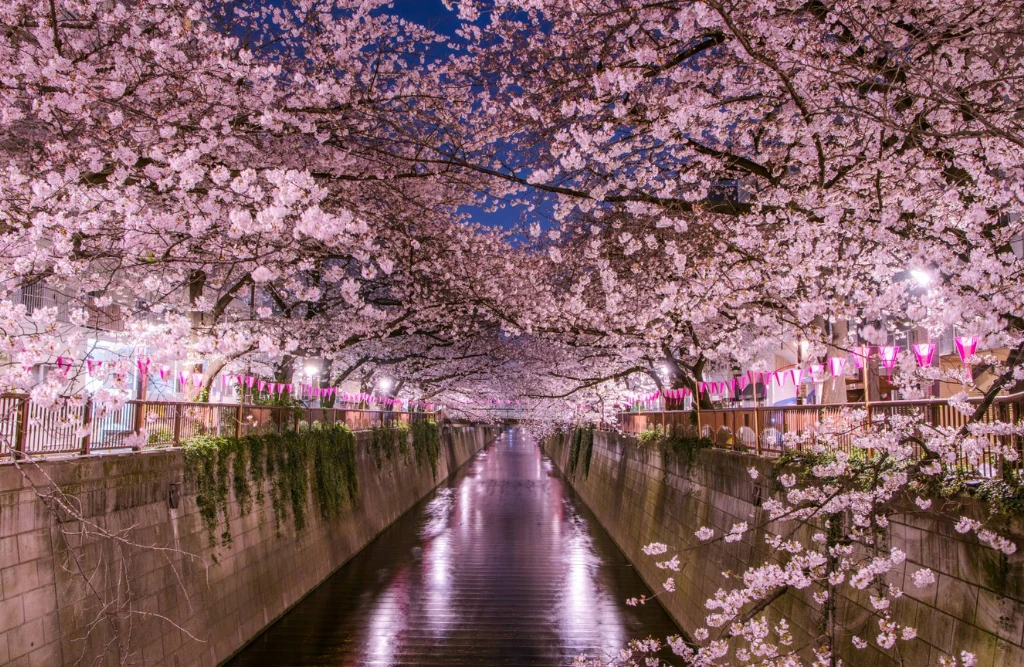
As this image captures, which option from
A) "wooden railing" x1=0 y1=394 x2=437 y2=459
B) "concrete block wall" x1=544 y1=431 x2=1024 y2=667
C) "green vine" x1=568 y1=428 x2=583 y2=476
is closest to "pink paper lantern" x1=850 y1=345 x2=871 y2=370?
"concrete block wall" x1=544 y1=431 x2=1024 y2=667

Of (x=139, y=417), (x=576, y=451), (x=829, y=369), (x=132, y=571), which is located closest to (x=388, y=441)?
(x=576, y=451)

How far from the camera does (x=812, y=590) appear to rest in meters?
7.77

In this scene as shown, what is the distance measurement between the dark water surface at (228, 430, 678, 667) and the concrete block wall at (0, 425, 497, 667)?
1.01 m

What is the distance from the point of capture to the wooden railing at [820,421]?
18.1 feet

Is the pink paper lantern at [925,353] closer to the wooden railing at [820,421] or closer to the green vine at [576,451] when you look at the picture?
the wooden railing at [820,421]

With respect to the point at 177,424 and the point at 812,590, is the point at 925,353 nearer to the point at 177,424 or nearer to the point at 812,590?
the point at 812,590

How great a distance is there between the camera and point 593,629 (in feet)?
44.8

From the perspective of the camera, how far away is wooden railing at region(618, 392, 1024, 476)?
218 inches

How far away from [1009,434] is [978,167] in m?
2.73

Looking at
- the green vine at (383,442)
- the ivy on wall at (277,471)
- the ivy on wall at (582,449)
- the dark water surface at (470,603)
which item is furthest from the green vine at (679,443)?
the ivy on wall at (582,449)

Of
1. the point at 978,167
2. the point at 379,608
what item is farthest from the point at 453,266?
the point at 978,167

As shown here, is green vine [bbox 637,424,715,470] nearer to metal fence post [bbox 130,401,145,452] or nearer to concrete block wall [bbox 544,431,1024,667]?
concrete block wall [bbox 544,431,1024,667]

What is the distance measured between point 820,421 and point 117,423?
939 centimetres

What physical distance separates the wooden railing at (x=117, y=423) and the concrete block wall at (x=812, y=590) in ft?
21.9
